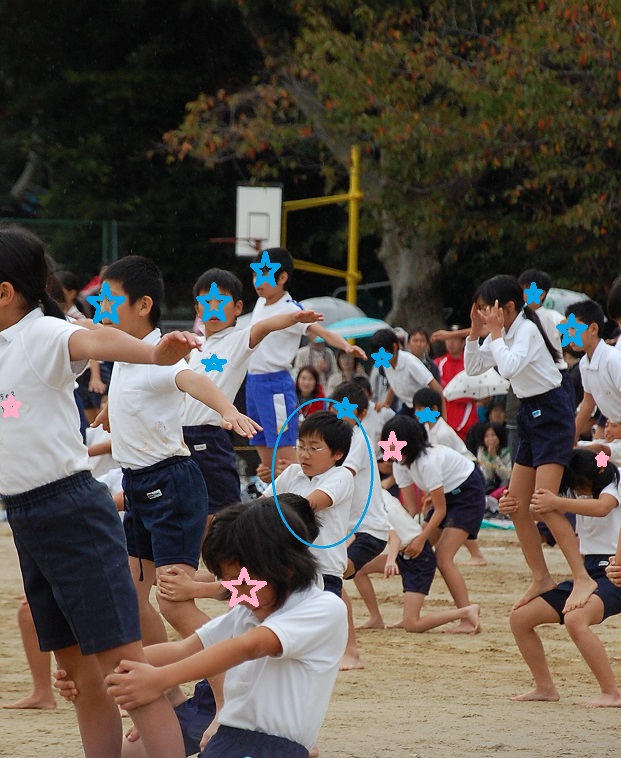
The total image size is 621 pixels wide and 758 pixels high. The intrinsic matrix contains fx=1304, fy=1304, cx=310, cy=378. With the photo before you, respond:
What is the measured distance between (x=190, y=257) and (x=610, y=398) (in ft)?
48.4

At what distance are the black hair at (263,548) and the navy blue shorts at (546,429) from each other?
326 centimetres

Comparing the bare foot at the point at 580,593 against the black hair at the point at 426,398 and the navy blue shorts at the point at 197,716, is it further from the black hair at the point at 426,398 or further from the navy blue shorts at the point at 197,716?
the black hair at the point at 426,398

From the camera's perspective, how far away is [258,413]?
27.2 feet

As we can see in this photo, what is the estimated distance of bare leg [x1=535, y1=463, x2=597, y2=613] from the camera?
5703 millimetres

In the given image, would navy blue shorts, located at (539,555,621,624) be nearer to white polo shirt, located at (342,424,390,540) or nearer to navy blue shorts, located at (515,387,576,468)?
navy blue shorts, located at (515,387,576,468)

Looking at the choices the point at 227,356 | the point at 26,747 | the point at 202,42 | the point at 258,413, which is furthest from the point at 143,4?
the point at 26,747

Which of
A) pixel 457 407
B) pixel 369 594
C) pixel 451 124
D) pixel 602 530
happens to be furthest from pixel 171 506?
pixel 451 124

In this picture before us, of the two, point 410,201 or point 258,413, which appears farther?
point 410,201

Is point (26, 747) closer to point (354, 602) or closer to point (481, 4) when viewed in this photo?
point (354, 602)

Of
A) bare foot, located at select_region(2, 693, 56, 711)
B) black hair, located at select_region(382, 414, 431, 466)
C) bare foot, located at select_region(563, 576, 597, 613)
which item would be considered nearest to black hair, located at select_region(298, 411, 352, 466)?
bare foot, located at select_region(563, 576, 597, 613)

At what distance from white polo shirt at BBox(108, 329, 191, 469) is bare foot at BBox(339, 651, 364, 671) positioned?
1.87 metres

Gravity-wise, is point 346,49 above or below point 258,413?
above

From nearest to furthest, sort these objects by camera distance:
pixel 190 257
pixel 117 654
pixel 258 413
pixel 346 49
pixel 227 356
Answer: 1. pixel 117 654
2. pixel 227 356
3. pixel 258 413
4. pixel 346 49
5. pixel 190 257

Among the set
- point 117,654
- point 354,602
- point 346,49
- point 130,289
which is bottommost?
point 354,602
